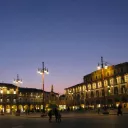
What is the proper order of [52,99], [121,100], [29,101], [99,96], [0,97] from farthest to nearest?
[29,101] → [0,97] → [99,96] → [121,100] → [52,99]

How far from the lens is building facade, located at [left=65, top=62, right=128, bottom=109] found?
90.7 m

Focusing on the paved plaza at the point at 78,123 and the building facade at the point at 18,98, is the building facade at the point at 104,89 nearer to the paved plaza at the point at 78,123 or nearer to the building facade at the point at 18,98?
the building facade at the point at 18,98

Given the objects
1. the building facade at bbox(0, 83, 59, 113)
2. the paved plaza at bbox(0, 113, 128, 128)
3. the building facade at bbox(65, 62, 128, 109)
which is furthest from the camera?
the building facade at bbox(0, 83, 59, 113)

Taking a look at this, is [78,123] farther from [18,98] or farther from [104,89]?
[18,98]

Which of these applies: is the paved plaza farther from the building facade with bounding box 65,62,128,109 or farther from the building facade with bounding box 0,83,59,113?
the building facade with bounding box 0,83,59,113

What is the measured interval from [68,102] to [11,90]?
28694 mm

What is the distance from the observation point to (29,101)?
13975 cm

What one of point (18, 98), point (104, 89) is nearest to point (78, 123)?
point (104, 89)

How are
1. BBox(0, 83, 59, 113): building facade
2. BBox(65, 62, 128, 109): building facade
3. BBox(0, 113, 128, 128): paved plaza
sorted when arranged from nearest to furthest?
BBox(0, 113, 128, 128): paved plaza → BBox(65, 62, 128, 109): building facade → BBox(0, 83, 59, 113): building facade

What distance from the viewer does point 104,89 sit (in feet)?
259

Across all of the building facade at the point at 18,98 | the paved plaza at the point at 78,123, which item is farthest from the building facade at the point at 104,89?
the paved plaza at the point at 78,123

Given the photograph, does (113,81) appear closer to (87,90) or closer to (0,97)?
(87,90)

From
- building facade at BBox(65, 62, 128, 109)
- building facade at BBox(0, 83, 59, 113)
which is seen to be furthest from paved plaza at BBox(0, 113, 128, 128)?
building facade at BBox(0, 83, 59, 113)

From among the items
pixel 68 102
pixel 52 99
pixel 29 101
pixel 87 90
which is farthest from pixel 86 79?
pixel 52 99
